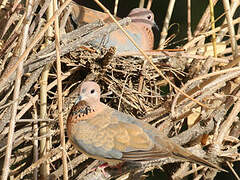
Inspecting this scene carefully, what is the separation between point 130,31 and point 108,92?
0.57 m

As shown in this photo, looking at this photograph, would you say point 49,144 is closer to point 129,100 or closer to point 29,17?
point 129,100

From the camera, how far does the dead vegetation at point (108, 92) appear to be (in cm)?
181

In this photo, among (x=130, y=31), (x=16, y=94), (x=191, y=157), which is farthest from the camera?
(x=130, y=31)

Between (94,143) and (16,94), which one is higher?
(16,94)

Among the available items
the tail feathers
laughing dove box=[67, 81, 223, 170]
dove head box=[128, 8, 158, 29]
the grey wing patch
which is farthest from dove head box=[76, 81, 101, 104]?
dove head box=[128, 8, 158, 29]

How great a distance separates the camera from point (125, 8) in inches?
134

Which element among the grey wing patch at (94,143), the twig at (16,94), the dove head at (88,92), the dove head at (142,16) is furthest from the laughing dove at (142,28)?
the twig at (16,94)

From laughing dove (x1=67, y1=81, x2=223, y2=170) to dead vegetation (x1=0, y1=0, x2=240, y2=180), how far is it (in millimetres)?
65

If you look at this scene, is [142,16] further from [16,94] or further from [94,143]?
[16,94]

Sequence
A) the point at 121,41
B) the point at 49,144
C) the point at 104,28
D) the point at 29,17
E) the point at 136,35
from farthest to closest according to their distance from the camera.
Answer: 1. the point at 136,35
2. the point at 121,41
3. the point at 49,144
4. the point at 104,28
5. the point at 29,17

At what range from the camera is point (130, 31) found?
8.82ft

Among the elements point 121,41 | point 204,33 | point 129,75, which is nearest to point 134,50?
point 121,41

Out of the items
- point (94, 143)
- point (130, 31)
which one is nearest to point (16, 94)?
point (94, 143)

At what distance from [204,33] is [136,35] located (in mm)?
507
